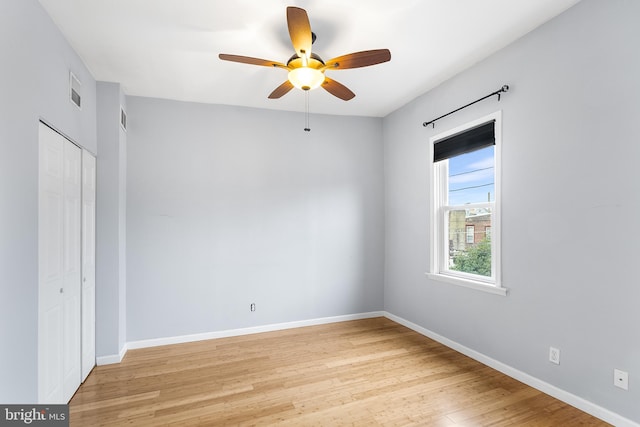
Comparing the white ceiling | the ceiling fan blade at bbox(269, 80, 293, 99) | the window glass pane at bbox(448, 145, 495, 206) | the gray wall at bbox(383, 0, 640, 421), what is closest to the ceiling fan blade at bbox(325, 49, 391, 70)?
the white ceiling

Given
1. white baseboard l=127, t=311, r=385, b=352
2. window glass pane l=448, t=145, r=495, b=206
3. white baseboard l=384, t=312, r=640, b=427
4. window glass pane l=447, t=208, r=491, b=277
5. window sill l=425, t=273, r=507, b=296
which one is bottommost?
white baseboard l=127, t=311, r=385, b=352

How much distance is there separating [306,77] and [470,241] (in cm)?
230

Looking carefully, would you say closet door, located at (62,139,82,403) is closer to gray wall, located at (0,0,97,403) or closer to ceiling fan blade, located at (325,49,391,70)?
gray wall, located at (0,0,97,403)

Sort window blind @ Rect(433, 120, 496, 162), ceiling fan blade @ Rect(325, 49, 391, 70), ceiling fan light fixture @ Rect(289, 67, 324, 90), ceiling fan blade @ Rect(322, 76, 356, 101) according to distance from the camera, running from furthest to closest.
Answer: window blind @ Rect(433, 120, 496, 162) < ceiling fan blade @ Rect(322, 76, 356, 101) < ceiling fan light fixture @ Rect(289, 67, 324, 90) < ceiling fan blade @ Rect(325, 49, 391, 70)

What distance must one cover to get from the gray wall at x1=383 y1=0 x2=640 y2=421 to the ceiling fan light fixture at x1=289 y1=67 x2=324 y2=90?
65.9 inches

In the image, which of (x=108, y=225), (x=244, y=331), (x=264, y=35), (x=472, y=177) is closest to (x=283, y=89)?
(x=264, y=35)

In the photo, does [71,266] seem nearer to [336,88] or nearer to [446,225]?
[336,88]

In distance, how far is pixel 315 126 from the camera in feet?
13.9

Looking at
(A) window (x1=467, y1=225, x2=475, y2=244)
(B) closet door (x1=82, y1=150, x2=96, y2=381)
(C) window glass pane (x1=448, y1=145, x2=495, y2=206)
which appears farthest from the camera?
(A) window (x1=467, y1=225, x2=475, y2=244)

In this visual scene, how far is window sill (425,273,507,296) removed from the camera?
2.75m

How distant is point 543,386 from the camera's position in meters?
2.41

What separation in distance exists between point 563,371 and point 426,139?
8.30ft

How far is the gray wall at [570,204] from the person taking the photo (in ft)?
6.42

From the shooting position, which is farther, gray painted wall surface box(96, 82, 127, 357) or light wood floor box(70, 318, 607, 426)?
gray painted wall surface box(96, 82, 127, 357)
